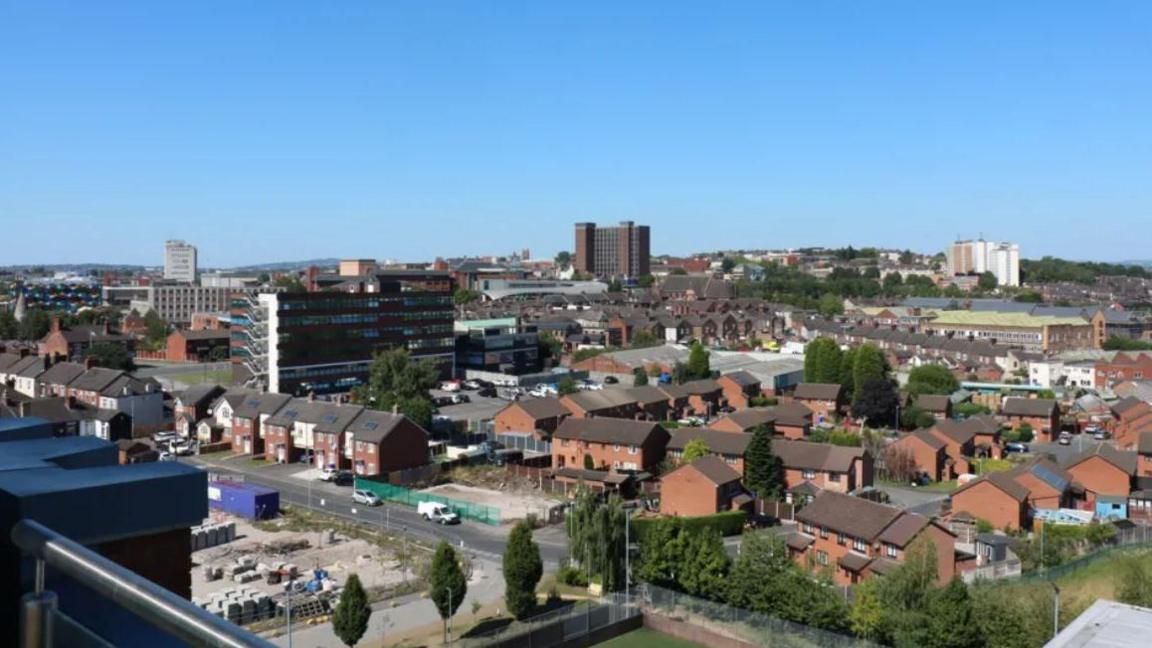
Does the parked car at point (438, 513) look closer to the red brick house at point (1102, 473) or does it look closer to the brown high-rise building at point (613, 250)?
the red brick house at point (1102, 473)

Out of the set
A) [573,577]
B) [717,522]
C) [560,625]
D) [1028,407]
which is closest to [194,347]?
[717,522]

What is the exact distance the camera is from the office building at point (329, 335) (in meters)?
27.8

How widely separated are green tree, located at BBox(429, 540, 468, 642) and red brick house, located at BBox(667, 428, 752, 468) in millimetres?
8465

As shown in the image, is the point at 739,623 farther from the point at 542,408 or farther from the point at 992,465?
the point at 992,465

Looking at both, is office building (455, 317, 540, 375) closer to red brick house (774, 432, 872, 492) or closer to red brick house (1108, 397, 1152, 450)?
red brick house (774, 432, 872, 492)

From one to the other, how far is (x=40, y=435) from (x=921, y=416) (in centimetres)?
2559

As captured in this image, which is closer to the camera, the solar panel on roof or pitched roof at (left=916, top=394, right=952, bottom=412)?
the solar panel on roof

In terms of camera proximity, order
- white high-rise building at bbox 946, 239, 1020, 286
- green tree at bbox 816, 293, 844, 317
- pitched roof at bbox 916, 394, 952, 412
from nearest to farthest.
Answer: pitched roof at bbox 916, 394, 952, 412 < green tree at bbox 816, 293, 844, 317 < white high-rise building at bbox 946, 239, 1020, 286

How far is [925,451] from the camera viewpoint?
20922 millimetres

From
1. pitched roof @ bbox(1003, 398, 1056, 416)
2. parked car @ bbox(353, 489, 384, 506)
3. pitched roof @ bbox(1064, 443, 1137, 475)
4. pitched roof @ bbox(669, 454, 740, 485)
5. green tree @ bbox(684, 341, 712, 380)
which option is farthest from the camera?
green tree @ bbox(684, 341, 712, 380)

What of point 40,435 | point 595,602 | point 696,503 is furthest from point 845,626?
point 40,435

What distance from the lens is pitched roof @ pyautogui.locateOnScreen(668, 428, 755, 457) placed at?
19.5m

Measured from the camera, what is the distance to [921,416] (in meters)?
25.6

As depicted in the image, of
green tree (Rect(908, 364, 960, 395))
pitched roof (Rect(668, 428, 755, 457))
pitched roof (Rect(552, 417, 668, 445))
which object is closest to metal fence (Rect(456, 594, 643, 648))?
pitched roof (Rect(668, 428, 755, 457))
